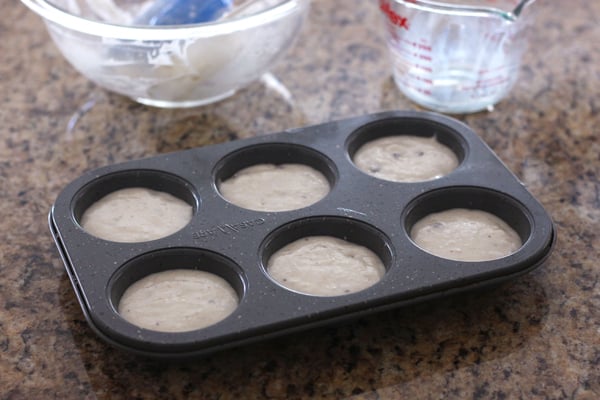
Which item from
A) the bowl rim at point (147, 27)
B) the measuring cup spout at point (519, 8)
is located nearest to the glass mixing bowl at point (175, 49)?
the bowl rim at point (147, 27)

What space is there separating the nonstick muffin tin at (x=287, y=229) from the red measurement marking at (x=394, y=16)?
16 cm

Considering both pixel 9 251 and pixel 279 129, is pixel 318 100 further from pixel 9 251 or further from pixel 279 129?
pixel 9 251

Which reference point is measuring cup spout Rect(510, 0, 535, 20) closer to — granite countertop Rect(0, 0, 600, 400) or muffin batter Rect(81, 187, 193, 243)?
granite countertop Rect(0, 0, 600, 400)

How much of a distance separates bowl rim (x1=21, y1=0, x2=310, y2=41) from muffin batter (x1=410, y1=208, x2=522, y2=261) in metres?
0.37

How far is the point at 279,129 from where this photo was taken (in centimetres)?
124

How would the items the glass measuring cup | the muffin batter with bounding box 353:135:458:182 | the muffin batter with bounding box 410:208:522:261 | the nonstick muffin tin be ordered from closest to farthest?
the nonstick muffin tin, the muffin batter with bounding box 410:208:522:261, the muffin batter with bounding box 353:135:458:182, the glass measuring cup

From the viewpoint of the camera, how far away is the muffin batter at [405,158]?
108 centimetres

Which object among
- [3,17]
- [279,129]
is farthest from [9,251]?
[3,17]

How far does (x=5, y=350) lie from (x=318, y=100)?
65 cm

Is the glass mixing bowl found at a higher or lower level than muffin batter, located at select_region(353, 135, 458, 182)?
higher

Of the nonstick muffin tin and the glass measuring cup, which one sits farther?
the glass measuring cup

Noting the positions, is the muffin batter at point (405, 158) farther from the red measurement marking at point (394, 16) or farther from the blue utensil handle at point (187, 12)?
the blue utensil handle at point (187, 12)

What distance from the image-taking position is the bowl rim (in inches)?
42.7

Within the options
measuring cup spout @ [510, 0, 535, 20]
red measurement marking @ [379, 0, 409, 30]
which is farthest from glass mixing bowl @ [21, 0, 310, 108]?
measuring cup spout @ [510, 0, 535, 20]
